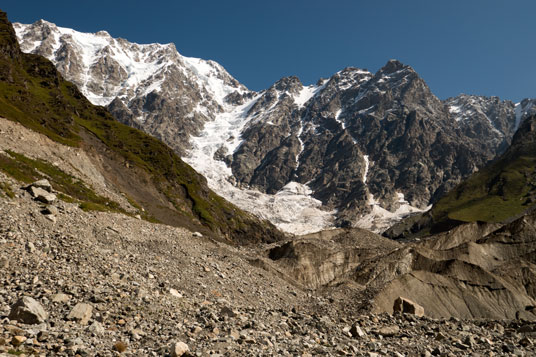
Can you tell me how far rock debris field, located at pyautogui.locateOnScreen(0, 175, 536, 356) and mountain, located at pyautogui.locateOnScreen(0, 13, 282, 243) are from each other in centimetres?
2302

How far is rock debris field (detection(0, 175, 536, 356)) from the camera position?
18141 millimetres

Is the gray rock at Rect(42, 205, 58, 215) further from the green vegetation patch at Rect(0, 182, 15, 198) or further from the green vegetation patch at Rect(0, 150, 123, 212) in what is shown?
the green vegetation patch at Rect(0, 150, 123, 212)

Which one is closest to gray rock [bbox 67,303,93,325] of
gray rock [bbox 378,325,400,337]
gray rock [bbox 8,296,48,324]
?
gray rock [bbox 8,296,48,324]

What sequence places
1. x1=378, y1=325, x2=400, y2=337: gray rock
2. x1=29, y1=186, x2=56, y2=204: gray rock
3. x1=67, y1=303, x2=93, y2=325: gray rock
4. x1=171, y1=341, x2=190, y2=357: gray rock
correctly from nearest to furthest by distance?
1. x1=171, y1=341, x2=190, y2=357: gray rock
2. x1=67, y1=303, x2=93, y2=325: gray rock
3. x1=378, y1=325, x2=400, y2=337: gray rock
4. x1=29, y1=186, x2=56, y2=204: gray rock

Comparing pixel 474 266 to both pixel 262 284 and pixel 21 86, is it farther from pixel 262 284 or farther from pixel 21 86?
pixel 21 86

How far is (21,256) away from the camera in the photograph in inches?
995

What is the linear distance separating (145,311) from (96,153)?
→ 10441 centimetres

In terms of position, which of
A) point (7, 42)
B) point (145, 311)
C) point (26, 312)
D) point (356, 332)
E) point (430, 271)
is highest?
point (7, 42)

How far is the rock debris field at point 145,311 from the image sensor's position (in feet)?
A: 59.5

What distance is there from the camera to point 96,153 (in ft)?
386

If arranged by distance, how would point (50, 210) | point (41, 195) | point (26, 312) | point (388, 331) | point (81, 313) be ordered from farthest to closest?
point (41, 195) → point (50, 210) → point (388, 331) → point (81, 313) → point (26, 312)

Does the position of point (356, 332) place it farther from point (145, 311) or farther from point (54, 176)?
point (54, 176)

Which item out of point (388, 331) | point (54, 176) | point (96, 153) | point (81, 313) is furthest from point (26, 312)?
point (96, 153)

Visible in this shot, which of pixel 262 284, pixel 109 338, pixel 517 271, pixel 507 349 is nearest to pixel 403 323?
pixel 507 349
